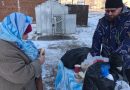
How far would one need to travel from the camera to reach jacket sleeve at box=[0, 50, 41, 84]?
2.69 m

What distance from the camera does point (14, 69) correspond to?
2699mm

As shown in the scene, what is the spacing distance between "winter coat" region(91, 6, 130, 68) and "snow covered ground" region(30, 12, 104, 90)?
2.08 meters

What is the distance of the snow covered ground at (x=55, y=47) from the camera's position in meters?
6.33

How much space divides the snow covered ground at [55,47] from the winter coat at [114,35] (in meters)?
2.08

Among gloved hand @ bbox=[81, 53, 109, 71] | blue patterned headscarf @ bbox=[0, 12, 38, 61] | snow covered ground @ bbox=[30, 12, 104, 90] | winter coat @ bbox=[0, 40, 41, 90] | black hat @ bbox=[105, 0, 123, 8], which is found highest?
black hat @ bbox=[105, 0, 123, 8]

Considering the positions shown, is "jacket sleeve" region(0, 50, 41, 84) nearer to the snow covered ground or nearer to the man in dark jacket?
the man in dark jacket

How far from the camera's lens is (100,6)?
22.0 m

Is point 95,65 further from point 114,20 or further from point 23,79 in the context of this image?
point 23,79

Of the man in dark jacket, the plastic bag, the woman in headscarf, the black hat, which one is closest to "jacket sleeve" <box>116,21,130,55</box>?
the man in dark jacket

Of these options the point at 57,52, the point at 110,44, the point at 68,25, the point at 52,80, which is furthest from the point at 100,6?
the point at 110,44

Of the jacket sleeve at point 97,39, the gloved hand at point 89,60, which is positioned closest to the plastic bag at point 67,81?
the gloved hand at point 89,60

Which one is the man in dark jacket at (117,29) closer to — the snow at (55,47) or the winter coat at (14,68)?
the winter coat at (14,68)

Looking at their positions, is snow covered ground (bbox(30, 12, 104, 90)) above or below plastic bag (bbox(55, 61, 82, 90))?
below

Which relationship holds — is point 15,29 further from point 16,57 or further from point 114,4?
point 114,4
